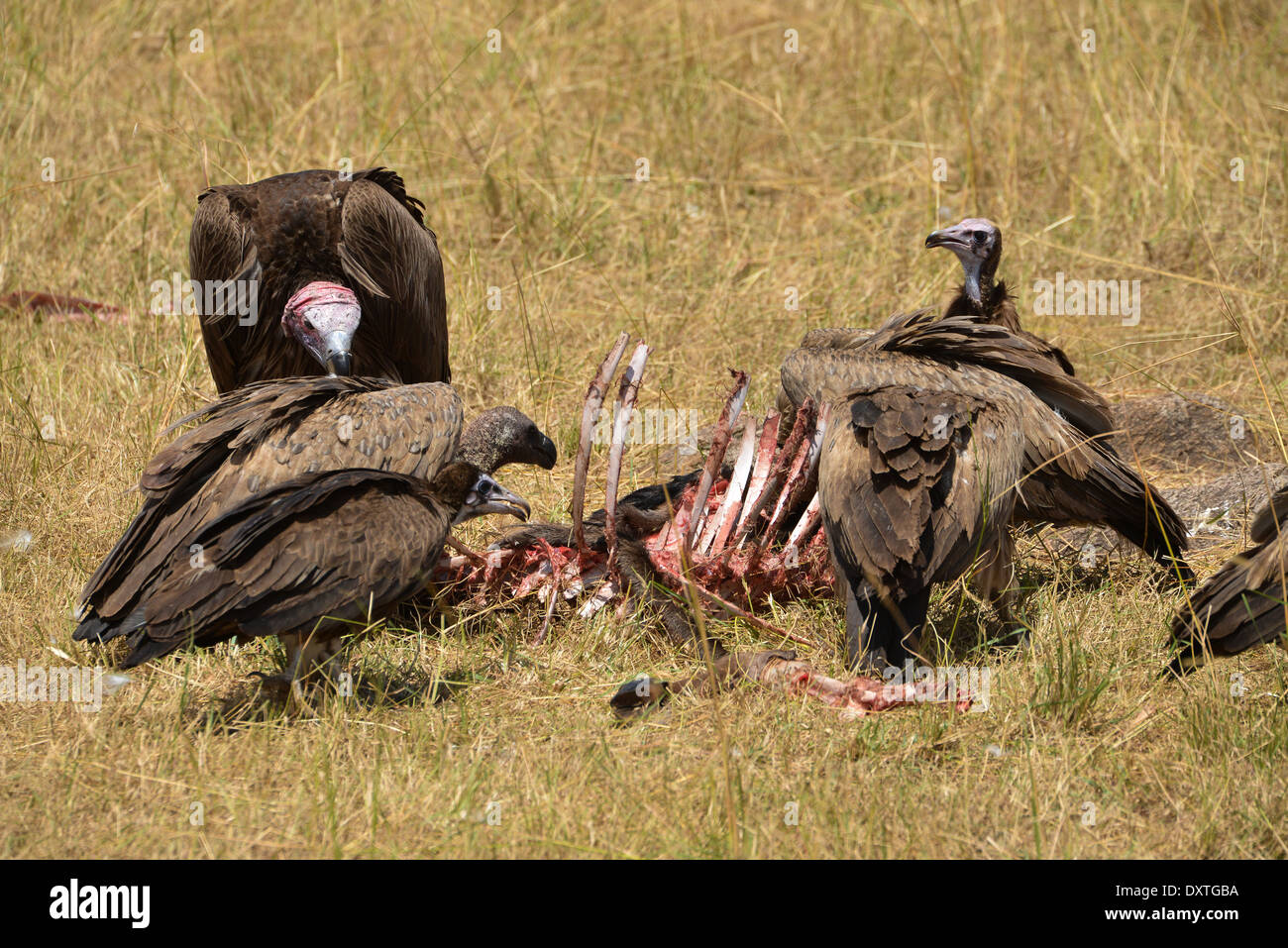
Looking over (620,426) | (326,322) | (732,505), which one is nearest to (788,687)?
(732,505)

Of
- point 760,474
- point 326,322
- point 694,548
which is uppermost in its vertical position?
point 326,322

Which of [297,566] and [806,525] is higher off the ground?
[297,566]

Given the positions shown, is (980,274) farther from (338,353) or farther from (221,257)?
(221,257)

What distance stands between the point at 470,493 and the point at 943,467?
139 centimetres

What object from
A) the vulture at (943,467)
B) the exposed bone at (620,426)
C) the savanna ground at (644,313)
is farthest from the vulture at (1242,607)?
the exposed bone at (620,426)

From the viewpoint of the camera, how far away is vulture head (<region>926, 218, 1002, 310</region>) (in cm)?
550

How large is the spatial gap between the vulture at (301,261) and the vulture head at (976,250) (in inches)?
82.0

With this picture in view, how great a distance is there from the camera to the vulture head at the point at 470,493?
163 inches

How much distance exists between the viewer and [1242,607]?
3574mm

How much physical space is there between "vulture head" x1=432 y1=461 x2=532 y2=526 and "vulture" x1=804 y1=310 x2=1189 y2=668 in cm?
94

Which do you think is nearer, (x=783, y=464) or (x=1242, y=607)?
(x=1242, y=607)

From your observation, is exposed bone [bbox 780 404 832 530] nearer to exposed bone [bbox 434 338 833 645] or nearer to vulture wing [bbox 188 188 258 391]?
exposed bone [bbox 434 338 833 645]

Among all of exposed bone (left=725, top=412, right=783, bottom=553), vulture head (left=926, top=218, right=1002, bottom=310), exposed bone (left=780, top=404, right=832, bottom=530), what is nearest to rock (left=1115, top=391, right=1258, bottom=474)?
vulture head (left=926, top=218, right=1002, bottom=310)

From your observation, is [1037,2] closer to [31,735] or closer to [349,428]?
[349,428]
